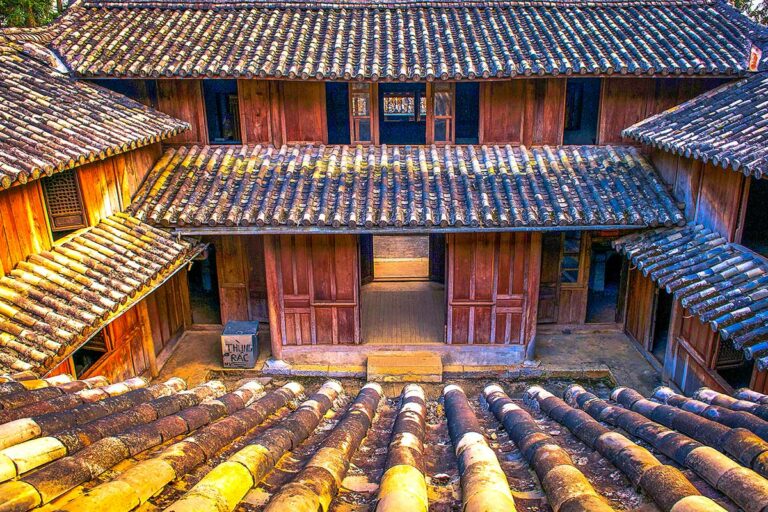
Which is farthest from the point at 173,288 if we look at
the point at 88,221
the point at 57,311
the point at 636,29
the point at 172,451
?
the point at 636,29

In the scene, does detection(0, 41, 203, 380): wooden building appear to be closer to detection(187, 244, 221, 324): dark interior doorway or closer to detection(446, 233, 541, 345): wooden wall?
detection(187, 244, 221, 324): dark interior doorway

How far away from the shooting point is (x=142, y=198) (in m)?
10.2

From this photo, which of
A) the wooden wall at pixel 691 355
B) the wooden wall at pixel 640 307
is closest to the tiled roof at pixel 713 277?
the wooden wall at pixel 691 355

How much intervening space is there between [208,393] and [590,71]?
8998 mm

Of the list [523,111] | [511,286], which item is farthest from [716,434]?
[523,111]

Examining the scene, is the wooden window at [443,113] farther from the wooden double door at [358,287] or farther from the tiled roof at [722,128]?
the tiled roof at [722,128]

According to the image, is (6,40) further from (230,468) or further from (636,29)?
(636,29)

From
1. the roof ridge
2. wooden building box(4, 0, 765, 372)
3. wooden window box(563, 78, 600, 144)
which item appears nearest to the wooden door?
wooden building box(4, 0, 765, 372)

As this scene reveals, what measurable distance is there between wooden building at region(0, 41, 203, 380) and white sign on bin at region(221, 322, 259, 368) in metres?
1.48

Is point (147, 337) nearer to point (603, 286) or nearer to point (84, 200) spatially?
point (84, 200)

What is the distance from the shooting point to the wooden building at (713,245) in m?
7.29

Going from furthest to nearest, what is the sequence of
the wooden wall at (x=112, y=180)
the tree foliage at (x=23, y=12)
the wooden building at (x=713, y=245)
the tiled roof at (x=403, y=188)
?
1. the tree foliage at (x=23, y=12)
2. the tiled roof at (x=403, y=188)
3. the wooden wall at (x=112, y=180)
4. the wooden building at (x=713, y=245)

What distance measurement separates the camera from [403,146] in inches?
457

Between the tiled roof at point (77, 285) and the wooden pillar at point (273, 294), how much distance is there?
1.66 meters
